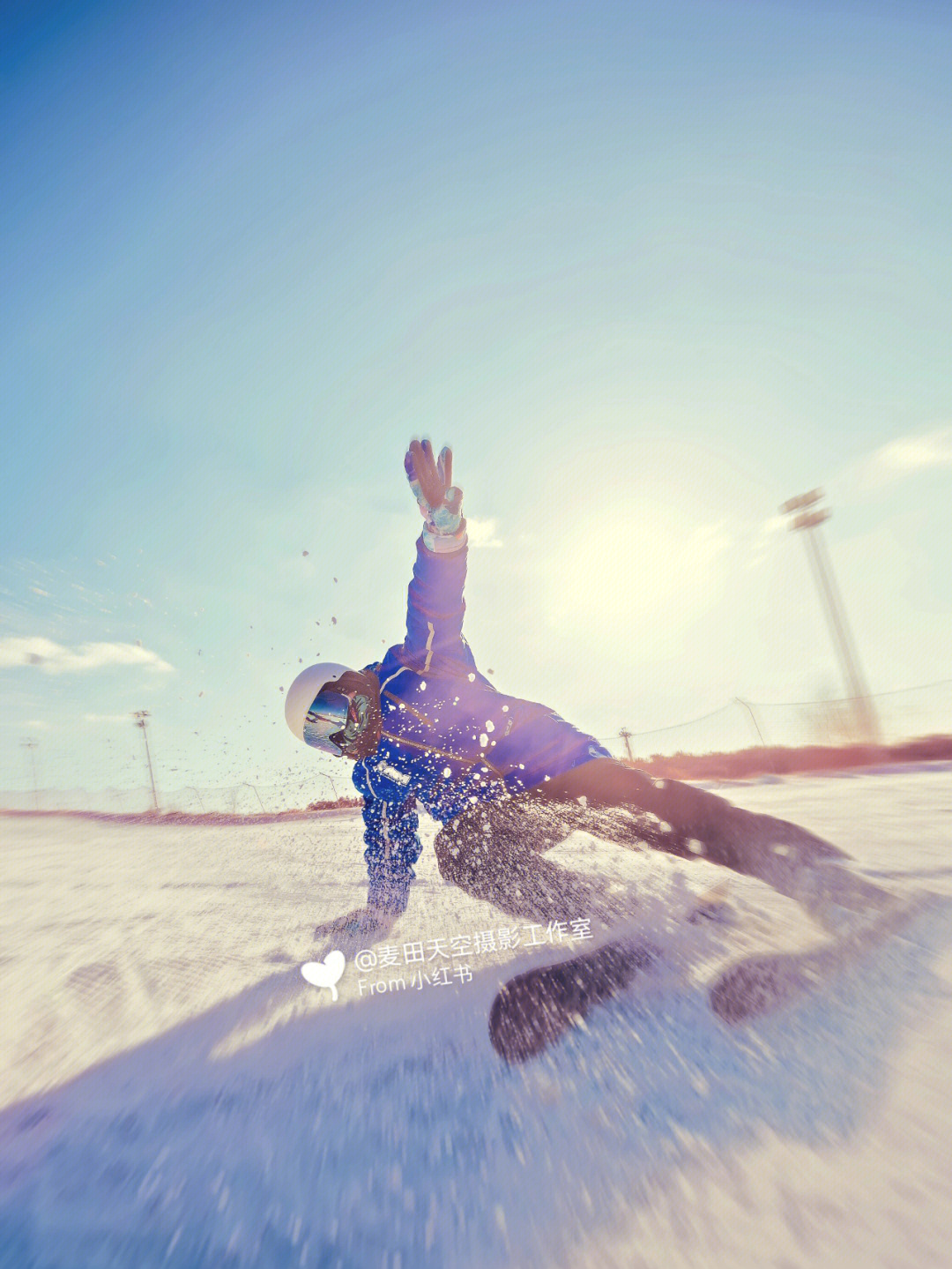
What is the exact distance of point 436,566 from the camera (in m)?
3.28

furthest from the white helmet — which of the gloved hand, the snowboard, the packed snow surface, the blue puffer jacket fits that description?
the snowboard

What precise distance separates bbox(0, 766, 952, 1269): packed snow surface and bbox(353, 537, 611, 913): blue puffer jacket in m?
1.03

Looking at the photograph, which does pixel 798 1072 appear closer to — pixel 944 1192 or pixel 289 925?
pixel 944 1192

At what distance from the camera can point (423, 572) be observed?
3.31m

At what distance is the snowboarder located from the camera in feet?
9.10

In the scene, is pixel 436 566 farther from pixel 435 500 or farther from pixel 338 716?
pixel 338 716

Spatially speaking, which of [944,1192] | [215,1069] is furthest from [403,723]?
[944,1192]

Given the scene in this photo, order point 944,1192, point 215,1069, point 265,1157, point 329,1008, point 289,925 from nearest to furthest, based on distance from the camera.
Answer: point 944,1192, point 265,1157, point 215,1069, point 329,1008, point 289,925

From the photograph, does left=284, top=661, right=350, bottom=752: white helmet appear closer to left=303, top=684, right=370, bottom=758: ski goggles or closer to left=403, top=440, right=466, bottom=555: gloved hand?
left=303, top=684, right=370, bottom=758: ski goggles

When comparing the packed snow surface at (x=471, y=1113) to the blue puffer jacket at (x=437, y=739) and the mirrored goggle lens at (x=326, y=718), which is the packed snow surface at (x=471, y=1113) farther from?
the mirrored goggle lens at (x=326, y=718)

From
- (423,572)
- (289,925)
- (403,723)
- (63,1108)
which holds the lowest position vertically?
(289,925)

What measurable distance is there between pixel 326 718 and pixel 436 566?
3.74 ft

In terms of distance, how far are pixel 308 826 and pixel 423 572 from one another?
537 cm

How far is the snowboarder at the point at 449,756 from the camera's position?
109 inches
